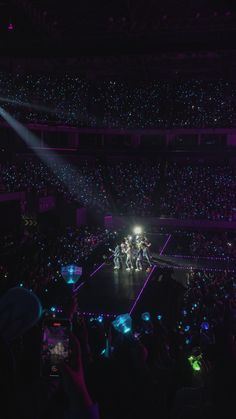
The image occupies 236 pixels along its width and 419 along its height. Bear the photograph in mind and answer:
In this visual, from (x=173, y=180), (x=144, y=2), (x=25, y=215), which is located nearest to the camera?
(x=144, y=2)

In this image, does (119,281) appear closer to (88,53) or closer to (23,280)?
(23,280)

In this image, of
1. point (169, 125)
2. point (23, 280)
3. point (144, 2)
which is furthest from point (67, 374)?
point (169, 125)

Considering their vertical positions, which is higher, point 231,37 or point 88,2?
point 88,2

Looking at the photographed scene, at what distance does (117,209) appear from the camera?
29.9m

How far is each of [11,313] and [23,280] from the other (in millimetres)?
10287

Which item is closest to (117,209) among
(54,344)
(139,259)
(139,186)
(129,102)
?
(139,186)

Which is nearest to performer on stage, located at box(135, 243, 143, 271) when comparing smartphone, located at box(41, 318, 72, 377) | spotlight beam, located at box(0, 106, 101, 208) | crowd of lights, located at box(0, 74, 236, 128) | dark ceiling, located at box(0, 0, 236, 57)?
dark ceiling, located at box(0, 0, 236, 57)

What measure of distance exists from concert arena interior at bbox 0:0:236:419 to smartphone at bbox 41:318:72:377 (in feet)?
0.07

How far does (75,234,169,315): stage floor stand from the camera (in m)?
13.2

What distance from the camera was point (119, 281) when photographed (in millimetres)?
16312

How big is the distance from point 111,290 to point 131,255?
325 centimetres

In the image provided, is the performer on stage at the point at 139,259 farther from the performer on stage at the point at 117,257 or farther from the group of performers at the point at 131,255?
the performer on stage at the point at 117,257

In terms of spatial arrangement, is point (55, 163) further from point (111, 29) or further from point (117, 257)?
point (111, 29)

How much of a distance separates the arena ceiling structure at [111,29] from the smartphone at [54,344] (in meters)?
4.07
